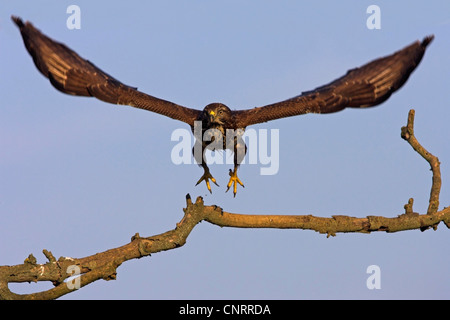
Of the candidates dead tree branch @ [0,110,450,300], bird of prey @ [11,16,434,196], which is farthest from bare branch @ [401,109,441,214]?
bird of prey @ [11,16,434,196]

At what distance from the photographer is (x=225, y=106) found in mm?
14273

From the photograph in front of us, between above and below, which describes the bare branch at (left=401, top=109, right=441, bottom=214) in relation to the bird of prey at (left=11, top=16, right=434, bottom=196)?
below

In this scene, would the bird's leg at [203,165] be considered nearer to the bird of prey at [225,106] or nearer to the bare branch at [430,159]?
the bird of prey at [225,106]

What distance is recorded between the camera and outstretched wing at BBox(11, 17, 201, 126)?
1314 cm

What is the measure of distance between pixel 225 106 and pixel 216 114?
0.33m

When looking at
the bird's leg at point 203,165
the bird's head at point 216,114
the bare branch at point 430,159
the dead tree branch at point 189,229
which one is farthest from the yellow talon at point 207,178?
the bare branch at point 430,159

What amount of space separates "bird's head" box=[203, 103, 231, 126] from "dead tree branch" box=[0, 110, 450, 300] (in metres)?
2.37

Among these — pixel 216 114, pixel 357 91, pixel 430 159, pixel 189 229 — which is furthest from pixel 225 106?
pixel 430 159

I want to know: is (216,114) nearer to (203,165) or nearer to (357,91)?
(203,165)

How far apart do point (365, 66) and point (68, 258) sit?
7.71 metres

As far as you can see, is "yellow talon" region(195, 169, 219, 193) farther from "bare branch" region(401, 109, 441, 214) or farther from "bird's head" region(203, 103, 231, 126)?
"bare branch" region(401, 109, 441, 214)

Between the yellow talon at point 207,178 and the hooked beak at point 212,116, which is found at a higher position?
the hooked beak at point 212,116

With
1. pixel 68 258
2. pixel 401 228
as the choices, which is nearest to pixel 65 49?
pixel 68 258

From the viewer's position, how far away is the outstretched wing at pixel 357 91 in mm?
14133
